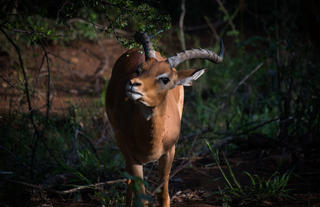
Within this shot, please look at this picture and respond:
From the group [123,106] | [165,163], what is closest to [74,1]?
[123,106]

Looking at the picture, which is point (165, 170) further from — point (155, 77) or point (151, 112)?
point (155, 77)

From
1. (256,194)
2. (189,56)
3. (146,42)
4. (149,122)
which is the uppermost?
(146,42)

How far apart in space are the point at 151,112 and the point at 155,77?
320 mm

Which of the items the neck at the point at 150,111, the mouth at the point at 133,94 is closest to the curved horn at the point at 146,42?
the neck at the point at 150,111

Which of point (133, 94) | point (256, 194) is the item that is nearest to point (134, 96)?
point (133, 94)

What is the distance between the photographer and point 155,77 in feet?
9.68

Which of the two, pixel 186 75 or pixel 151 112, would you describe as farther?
pixel 186 75

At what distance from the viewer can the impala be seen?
115 inches

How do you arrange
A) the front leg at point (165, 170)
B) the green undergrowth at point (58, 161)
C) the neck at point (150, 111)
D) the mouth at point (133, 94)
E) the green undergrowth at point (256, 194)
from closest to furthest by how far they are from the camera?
the mouth at point (133, 94)
the neck at point (150, 111)
the front leg at point (165, 170)
the green undergrowth at point (256, 194)
the green undergrowth at point (58, 161)

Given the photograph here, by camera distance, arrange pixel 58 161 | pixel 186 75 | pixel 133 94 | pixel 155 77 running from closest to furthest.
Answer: pixel 133 94 < pixel 155 77 < pixel 186 75 < pixel 58 161

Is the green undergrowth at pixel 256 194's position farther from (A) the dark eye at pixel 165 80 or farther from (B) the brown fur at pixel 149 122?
(A) the dark eye at pixel 165 80

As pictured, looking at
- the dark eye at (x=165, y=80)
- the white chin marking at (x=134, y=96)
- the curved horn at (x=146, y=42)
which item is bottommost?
the white chin marking at (x=134, y=96)

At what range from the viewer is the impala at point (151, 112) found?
2.93 metres

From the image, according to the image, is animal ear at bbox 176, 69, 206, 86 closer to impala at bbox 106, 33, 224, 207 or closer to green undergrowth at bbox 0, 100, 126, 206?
impala at bbox 106, 33, 224, 207
